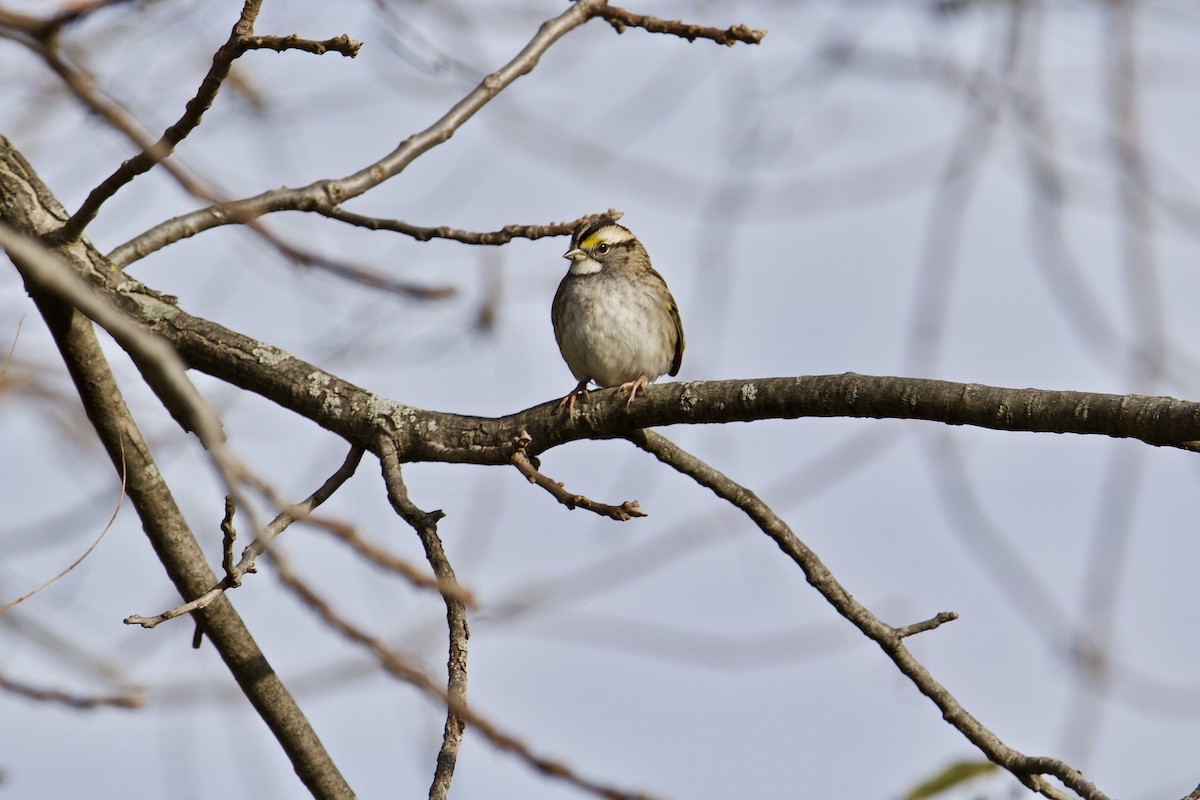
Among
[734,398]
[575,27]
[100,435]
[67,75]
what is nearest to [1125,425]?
[734,398]

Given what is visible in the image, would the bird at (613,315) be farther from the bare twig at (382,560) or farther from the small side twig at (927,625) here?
the bare twig at (382,560)

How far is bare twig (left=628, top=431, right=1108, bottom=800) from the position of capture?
10.2ft

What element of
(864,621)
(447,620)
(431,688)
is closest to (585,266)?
(864,621)

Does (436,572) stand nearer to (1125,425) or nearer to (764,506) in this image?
(764,506)

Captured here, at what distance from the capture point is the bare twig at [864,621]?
3.10 m

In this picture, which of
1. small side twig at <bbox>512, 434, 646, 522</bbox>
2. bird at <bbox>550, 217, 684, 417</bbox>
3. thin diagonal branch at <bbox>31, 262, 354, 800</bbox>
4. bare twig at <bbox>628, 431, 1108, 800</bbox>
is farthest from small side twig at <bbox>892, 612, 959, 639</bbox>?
bird at <bbox>550, 217, 684, 417</bbox>

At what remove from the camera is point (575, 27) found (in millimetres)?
4270

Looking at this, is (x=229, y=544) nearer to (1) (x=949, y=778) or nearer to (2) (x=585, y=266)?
(1) (x=949, y=778)

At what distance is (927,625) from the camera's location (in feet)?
10.9

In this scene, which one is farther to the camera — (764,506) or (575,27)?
(575,27)

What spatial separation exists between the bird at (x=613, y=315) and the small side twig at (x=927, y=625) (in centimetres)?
223

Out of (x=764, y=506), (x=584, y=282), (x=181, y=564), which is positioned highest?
(x=584, y=282)

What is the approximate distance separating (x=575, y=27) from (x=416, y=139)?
0.71 metres

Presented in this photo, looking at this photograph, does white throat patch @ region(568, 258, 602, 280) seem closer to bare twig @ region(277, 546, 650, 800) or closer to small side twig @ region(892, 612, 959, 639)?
small side twig @ region(892, 612, 959, 639)
